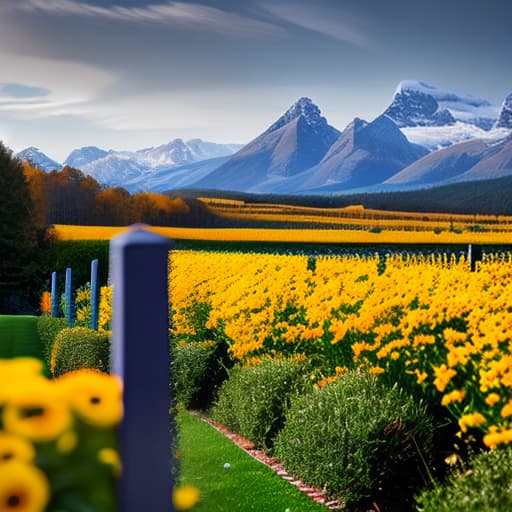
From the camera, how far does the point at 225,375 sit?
10484mm

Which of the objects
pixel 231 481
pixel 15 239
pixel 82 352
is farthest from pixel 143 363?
pixel 15 239

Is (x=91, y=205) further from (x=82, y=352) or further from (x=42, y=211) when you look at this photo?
(x=82, y=352)

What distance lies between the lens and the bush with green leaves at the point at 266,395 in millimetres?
7816

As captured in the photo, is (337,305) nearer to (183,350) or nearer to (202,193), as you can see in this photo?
(183,350)

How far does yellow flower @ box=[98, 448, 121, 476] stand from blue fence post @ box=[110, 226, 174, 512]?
0.02 meters

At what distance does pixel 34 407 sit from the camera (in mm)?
2008

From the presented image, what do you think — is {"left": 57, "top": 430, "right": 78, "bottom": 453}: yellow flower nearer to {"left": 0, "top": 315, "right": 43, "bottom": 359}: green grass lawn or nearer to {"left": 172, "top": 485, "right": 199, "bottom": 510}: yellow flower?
{"left": 172, "top": 485, "right": 199, "bottom": 510}: yellow flower

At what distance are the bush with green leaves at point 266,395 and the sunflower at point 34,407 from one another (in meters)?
5.64

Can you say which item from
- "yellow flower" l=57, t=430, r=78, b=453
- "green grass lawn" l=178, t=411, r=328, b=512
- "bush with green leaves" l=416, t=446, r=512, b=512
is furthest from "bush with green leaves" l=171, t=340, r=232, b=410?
"yellow flower" l=57, t=430, r=78, b=453

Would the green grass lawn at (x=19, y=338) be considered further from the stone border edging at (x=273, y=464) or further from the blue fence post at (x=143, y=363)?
the blue fence post at (x=143, y=363)

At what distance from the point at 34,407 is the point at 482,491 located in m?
2.94

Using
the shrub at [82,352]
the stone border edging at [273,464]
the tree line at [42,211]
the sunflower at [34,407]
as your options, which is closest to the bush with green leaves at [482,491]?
the stone border edging at [273,464]

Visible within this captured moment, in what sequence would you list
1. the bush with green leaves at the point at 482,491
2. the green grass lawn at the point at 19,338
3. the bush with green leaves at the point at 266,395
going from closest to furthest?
1. the bush with green leaves at the point at 482,491
2. the bush with green leaves at the point at 266,395
3. the green grass lawn at the point at 19,338

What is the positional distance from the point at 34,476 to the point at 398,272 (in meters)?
8.56
